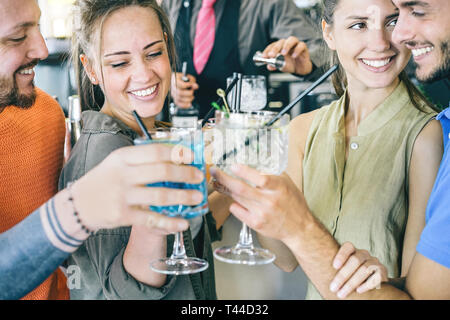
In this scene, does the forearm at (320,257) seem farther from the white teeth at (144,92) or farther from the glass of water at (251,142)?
the white teeth at (144,92)

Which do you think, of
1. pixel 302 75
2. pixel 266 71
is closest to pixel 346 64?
pixel 302 75

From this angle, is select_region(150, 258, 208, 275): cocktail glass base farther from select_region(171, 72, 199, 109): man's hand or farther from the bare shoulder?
select_region(171, 72, 199, 109): man's hand

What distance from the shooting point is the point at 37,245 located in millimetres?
970

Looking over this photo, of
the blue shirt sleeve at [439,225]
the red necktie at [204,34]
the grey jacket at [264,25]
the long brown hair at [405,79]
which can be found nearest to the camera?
the blue shirt sleeve at [439,225]

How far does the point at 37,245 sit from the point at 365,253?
757mm

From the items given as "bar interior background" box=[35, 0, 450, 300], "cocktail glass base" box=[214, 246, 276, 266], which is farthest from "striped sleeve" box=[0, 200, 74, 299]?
"bar interior background" box=[35, 0, 450, 300]

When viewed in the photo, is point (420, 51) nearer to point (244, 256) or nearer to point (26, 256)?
point (244, 256)

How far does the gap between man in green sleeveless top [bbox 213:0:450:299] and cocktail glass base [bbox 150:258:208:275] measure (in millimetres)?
202

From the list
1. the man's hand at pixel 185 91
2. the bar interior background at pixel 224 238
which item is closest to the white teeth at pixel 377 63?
the bar interior background at pixel 224 238

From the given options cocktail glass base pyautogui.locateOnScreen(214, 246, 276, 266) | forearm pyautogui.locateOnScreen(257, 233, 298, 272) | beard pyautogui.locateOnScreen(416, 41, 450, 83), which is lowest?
forearm pyautogui.locateOnScreen(257, 233, 298, 272)

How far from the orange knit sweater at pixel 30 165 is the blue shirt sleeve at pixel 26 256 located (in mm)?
284

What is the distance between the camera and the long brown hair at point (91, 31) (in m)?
1.32

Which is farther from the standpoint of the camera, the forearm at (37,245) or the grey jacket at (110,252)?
the grey jacket at (110,252)

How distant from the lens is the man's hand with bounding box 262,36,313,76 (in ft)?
5.64
